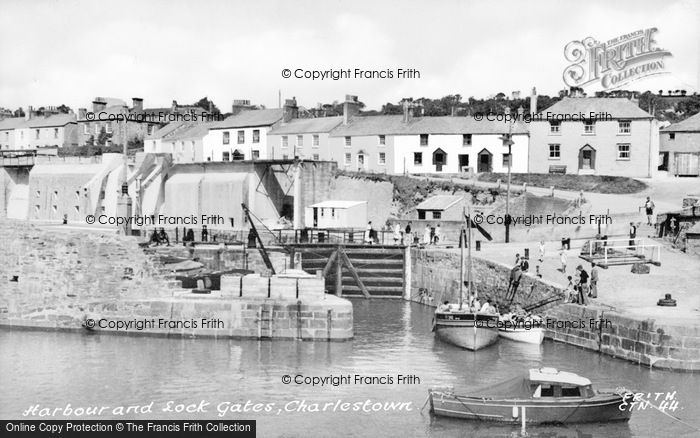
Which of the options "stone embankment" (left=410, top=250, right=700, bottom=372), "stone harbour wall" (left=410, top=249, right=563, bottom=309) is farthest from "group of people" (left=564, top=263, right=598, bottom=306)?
"stone harbour wall" (left=410, top=249, right=563, bottom=309)

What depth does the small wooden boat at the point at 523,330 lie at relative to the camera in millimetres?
32875

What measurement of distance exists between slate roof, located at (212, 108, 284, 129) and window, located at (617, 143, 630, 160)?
2391 cm

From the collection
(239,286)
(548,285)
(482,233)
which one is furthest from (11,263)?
(482,233)

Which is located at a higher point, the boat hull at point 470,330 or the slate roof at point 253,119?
the slate roof at point 253,119

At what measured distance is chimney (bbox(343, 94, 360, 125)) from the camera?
6432 cm

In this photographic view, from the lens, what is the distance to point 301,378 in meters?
27.2

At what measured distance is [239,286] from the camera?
108 ft

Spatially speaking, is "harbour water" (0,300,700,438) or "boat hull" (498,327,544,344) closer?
"harbour water" (0,300,700,438)

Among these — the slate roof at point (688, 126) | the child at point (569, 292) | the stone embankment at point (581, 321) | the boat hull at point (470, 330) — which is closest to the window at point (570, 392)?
the stone embankment at point (581, 321)

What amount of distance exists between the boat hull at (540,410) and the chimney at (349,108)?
42294mm

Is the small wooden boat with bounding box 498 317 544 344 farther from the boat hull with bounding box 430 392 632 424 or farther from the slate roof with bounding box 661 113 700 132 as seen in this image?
the slate roof with bounding box 661 113 700 132

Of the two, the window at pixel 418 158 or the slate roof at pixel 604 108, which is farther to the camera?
the window at pixel 418 158

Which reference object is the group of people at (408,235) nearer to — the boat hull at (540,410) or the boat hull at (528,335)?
the boat hull at (528,335)

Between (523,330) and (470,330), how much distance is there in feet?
7.01
